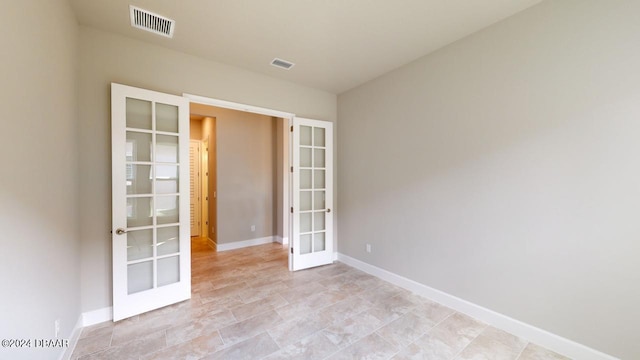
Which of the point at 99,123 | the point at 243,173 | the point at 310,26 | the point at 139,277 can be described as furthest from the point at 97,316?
the point at 310,26

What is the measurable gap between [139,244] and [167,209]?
445 mm

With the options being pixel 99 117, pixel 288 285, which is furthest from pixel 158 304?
pixel 99 117

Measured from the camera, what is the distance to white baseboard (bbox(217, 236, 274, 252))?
488 cm

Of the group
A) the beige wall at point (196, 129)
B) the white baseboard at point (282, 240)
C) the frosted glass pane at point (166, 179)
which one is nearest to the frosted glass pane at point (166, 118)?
the frosted glass pane at point (166, 179)

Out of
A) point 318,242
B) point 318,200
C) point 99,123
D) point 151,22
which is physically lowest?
point 318,242

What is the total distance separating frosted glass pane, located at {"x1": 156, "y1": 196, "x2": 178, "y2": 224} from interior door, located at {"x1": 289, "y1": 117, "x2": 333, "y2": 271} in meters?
1.62

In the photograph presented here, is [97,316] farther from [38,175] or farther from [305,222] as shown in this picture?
[305,222]

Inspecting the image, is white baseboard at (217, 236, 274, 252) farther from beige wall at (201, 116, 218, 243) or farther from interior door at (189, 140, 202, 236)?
interior door at (189, 140, 202, 236)

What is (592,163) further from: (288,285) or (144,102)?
(144,102)

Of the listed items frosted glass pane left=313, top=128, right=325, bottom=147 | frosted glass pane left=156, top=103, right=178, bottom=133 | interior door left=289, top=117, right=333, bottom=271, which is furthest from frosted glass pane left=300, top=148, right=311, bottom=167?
frosted glass pane left=156, top=103, right=178, bottom=133

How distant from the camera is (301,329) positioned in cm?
232

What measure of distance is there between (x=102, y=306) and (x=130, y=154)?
1587mm

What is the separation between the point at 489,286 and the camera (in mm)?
2432

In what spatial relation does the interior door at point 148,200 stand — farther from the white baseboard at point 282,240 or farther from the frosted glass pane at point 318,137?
the white baseboard at point 282,240
